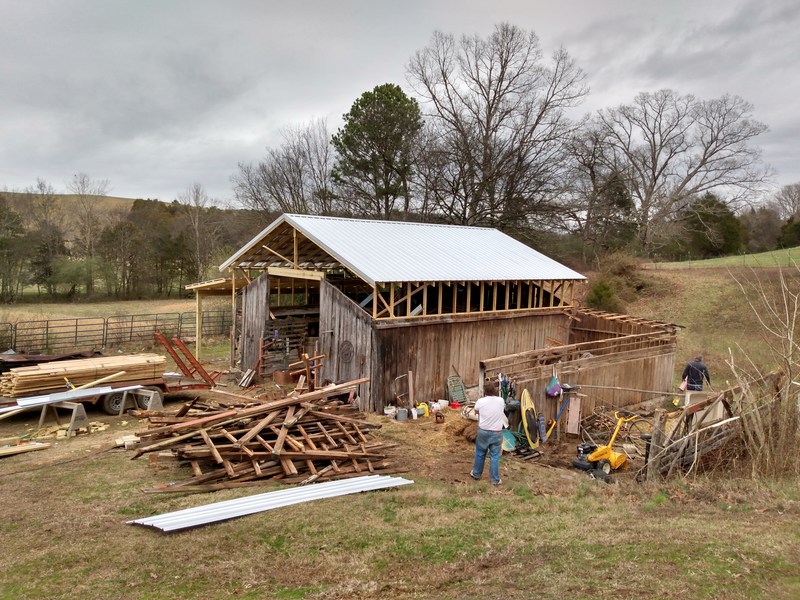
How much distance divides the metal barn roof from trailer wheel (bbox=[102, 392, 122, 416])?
5915 mm

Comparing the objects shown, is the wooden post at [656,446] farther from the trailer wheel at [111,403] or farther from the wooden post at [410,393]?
the trailer wheel at [111,403]

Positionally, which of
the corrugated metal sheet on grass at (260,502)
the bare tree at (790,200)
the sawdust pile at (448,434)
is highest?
the bare tree at (790,200)

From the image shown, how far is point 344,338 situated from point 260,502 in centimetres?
816

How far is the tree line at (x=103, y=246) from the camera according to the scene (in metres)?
39.1

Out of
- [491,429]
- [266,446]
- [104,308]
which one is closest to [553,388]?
[491,429]

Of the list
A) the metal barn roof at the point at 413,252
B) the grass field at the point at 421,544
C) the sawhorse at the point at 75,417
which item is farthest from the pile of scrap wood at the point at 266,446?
→ the metal barn roof at the point at 413,252

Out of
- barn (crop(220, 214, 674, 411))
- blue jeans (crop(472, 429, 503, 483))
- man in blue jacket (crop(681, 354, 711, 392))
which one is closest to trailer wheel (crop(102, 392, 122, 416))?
barn (crop(220, 214, 674, 411))

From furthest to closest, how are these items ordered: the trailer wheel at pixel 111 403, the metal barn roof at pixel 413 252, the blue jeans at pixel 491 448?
the metal barn roof at pixel 413 252 → the trailer wheel at pixel 111 403 → the blue jeans at pixel 491 448

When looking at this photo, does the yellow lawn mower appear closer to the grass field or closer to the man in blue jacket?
the grass field

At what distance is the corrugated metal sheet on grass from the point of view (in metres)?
6.55

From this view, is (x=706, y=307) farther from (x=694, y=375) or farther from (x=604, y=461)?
(x=604, y=461)

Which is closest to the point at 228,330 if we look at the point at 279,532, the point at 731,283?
the point at 279,532

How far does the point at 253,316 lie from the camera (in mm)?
19188

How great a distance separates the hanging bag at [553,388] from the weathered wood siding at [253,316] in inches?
408
